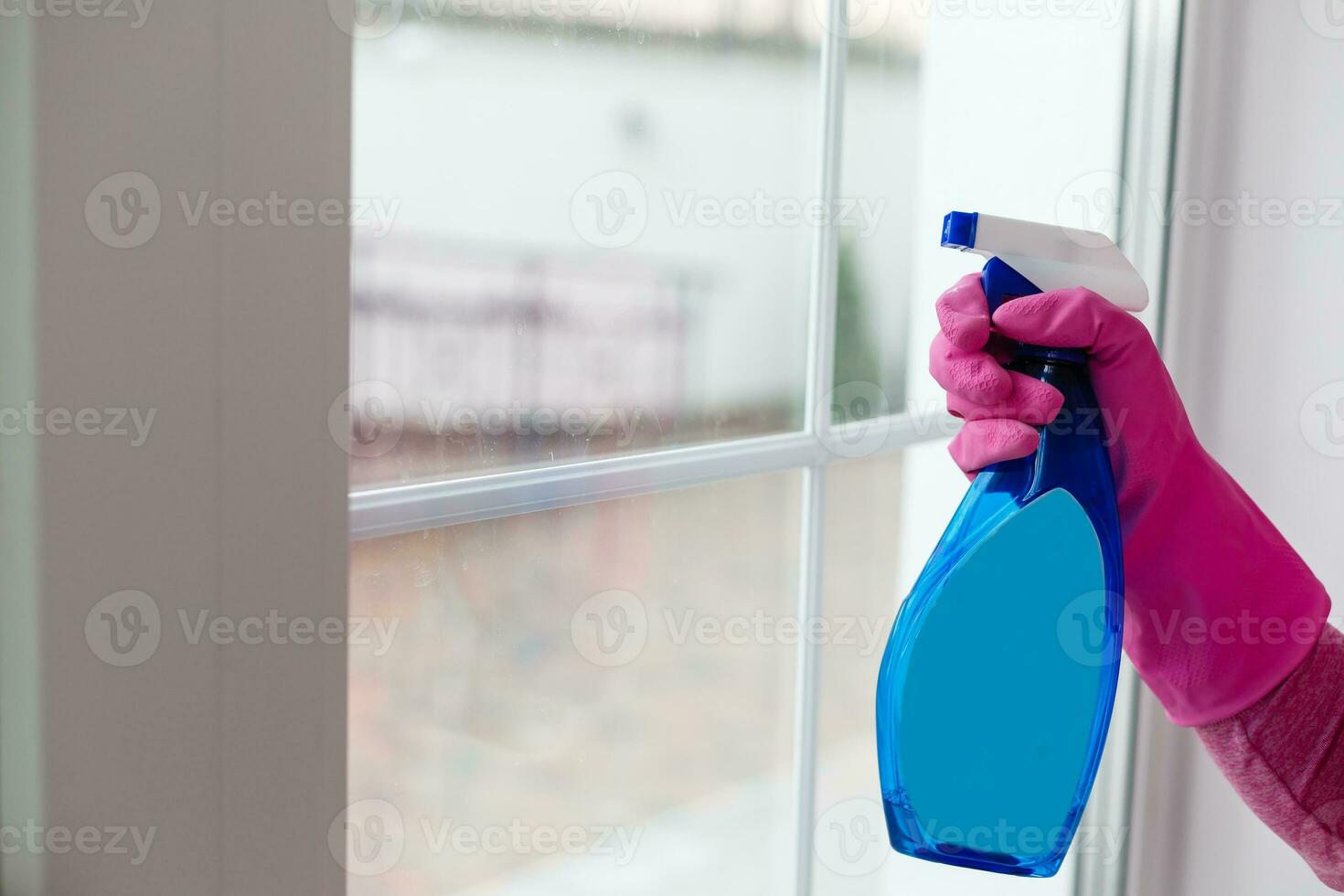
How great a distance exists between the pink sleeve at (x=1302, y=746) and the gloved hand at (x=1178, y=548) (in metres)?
Result: 0.01

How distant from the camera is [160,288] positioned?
0.43 metres

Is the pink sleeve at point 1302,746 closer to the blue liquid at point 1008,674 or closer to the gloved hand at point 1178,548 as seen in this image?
the gloved hand at point 1178,548

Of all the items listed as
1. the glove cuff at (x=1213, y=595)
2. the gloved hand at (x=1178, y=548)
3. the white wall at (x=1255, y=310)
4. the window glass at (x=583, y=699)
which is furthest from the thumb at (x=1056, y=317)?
the white wall at (x=1255, y=310)

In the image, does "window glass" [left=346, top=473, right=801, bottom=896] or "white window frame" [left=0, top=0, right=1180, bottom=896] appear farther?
"window glass" [left=346, top=473, right=801, bottom=896]

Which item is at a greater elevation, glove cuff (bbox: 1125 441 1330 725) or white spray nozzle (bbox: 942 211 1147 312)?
white spray nozzle (bbox: 942 211 1147 312)

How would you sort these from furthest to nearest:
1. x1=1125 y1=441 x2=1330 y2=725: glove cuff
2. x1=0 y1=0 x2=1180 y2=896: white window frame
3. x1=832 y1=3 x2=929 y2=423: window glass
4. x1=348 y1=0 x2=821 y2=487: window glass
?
x1=832 y1=3 x2=929 y2=423: window glass < x1=1125 y1=441 x2=1330 y2=725: glove cuff < x1=348 y1=0 x2=821 y2=487: window glass < x1=0 y1=0 x2=1180 y2=896: white window frame

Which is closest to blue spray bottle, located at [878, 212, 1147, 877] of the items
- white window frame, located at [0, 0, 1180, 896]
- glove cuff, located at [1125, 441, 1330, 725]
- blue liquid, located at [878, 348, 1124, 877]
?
blue liquid, located at [878, 348, 1124, 877]

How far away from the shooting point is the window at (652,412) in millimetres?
610

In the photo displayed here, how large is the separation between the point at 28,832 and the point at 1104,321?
1.95 feet

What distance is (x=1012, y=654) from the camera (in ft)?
1.97

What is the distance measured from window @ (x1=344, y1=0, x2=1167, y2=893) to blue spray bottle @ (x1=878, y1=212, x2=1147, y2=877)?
0.22 metres

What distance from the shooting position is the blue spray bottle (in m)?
0.60

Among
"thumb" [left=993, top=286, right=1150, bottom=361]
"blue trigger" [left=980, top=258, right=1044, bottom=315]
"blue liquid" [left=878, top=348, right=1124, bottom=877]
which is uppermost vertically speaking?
"blue trigger" [left=980, top=258, right=1044, bottom=315]

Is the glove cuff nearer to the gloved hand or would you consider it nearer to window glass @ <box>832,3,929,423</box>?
the gloved hand
